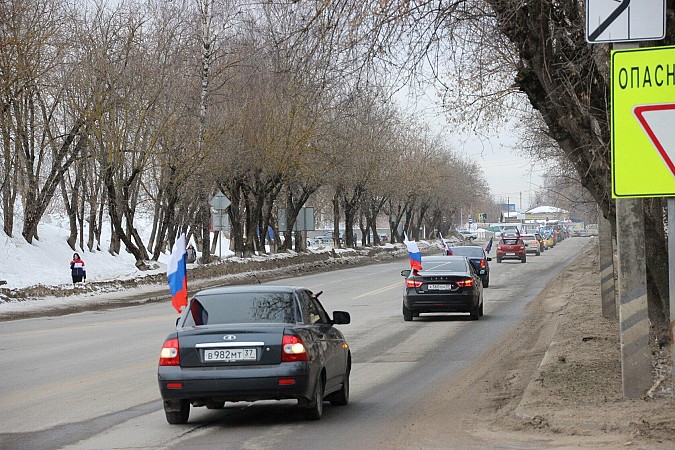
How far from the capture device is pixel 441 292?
2453cm

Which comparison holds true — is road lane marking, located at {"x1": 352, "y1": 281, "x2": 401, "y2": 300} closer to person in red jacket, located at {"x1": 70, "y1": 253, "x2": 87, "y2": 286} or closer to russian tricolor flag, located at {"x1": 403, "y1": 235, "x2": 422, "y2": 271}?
russian tricolor flag, located at {"x1": 403, "y1": 235, "x2": 422, "y2": 271}

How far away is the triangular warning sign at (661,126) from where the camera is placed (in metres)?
9.35

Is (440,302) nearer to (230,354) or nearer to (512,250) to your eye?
(230,354)

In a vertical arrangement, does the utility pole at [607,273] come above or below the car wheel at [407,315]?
above

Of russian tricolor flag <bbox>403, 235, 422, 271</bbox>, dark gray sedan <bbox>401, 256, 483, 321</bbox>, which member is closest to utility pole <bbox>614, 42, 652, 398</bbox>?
dark gray sedan <bbox>401, 256, 483, 321</bbox>

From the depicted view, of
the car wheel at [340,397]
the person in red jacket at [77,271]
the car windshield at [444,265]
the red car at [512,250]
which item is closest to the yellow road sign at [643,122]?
the car wheel at [340,397]

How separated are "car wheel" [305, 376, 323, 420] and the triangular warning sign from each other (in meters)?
3.99

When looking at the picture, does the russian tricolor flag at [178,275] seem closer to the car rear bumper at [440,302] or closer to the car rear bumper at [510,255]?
the car rear bumper at [440,302]

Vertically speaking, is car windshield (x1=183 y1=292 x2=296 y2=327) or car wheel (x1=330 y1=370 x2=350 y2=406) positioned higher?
car windshield (x1=183 y1=292 x2=296 y2=327)

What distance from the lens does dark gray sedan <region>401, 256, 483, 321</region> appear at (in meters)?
24.5

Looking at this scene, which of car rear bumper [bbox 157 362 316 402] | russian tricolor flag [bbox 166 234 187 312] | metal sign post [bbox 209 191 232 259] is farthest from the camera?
metal sign post [bbox 209 191 232 259]

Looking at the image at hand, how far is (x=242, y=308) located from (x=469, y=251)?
29.0 meters

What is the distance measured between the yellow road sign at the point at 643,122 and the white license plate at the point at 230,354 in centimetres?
371

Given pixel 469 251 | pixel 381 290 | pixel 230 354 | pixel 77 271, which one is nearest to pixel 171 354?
pixel 230 354
